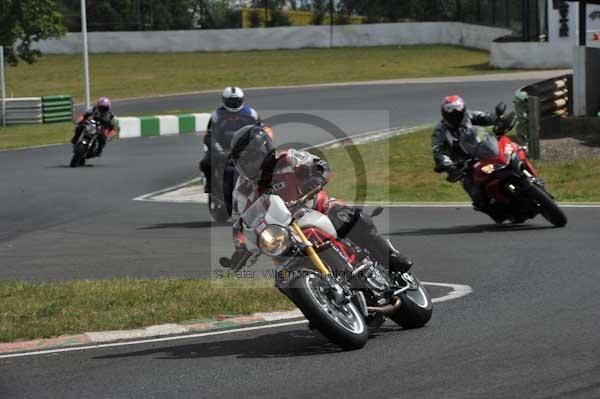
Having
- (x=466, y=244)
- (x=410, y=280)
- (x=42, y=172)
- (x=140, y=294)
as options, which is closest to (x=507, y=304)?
(x=410, y=280)

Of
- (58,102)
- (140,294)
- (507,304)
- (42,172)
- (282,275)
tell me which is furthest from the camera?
(58,102)

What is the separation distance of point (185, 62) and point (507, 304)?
41477 millimetres

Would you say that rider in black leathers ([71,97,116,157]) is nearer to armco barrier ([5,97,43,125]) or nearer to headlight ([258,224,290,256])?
armco barrier ([5,97,43,125])

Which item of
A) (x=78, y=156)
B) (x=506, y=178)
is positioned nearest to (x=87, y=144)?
(x=78, y=156)

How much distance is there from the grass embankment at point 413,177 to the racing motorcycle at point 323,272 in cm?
937

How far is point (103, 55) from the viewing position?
52.9 meters

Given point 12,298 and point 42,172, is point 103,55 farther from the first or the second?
point 12,298

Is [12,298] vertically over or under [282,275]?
under

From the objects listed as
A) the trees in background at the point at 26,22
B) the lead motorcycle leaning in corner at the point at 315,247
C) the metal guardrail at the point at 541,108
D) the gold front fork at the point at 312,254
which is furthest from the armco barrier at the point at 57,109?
the gold front fork at the point at 312,254

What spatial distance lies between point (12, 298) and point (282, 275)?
3.42 meters

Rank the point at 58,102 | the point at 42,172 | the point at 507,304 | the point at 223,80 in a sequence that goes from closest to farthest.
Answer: the point at 507,304
the point at 42,172
the point at 58,102
the point at 223,80

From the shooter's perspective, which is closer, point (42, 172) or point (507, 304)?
point (507, 304)

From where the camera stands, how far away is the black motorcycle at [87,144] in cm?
2452

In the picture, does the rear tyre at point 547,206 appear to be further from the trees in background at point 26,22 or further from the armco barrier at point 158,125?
the trees in background at point 26,22
